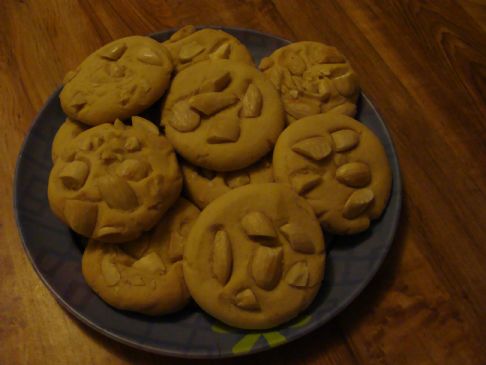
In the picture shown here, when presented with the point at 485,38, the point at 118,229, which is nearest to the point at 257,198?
the point at 118,229

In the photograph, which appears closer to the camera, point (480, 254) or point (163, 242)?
point (163, 242)

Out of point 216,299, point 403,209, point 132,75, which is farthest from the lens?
point 403,209

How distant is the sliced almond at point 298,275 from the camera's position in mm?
710

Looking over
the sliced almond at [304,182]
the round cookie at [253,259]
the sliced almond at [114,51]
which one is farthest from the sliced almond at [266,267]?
the sliced almond at [114,51]

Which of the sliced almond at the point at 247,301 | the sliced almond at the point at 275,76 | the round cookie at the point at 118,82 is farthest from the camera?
the sliced almond at the point at 275,76

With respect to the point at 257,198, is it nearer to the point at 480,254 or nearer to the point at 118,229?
the point at 118,229

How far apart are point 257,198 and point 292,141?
0.42ft

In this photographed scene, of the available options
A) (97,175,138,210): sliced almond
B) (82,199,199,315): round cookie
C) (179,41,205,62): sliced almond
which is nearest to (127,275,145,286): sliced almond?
(82,199,199,315): round cookie

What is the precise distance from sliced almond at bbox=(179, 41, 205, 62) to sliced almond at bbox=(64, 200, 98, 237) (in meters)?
0.36

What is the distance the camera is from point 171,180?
746 millimetres

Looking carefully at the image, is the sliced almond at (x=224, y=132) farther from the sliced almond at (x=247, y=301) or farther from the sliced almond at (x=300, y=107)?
the sliced almond at (x=247, y=301)

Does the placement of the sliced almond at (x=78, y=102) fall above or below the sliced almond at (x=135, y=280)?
above

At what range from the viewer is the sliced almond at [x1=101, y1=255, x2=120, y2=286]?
2.34 ft

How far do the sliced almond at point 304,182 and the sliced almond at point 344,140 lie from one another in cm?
7
